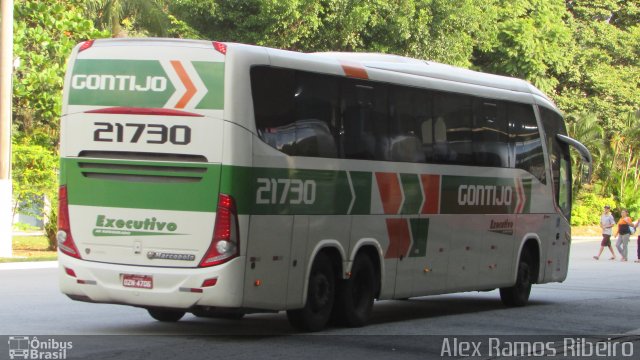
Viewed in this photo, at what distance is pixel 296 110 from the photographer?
13.4m

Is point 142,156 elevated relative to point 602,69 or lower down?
lower down

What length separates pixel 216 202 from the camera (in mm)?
12438

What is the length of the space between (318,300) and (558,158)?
7.68 meters

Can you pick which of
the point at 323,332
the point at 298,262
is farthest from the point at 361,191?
the point at 323,332

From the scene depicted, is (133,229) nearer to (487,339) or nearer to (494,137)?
(487,339)

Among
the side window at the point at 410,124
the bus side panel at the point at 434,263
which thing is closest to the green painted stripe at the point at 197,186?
the side window at the point at 410,124

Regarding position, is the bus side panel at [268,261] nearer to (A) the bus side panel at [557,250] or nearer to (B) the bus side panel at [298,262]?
(B) the bus side panel at [298,262]

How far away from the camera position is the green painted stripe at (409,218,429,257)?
52.1ft

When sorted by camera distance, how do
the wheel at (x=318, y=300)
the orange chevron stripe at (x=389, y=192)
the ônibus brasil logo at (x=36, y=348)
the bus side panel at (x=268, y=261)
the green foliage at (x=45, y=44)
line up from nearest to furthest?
the ônibus brasil logo at (x=36, y=348), the bus side panel at (x=268, y=261), the wheel at (x=318, y=300), the orange chevron stripe at (x=389, y=192), the green foliage at (x=45, y=44)

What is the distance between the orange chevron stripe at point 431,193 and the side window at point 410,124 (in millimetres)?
277

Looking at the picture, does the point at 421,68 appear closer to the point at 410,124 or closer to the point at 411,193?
the point at 410,124

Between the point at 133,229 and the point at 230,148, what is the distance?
137 centimetres

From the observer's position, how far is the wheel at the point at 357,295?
14477mm

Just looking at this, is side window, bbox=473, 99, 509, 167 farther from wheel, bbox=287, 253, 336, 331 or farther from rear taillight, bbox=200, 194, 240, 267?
rear taillight, bbox=200, 194, 240, 267
